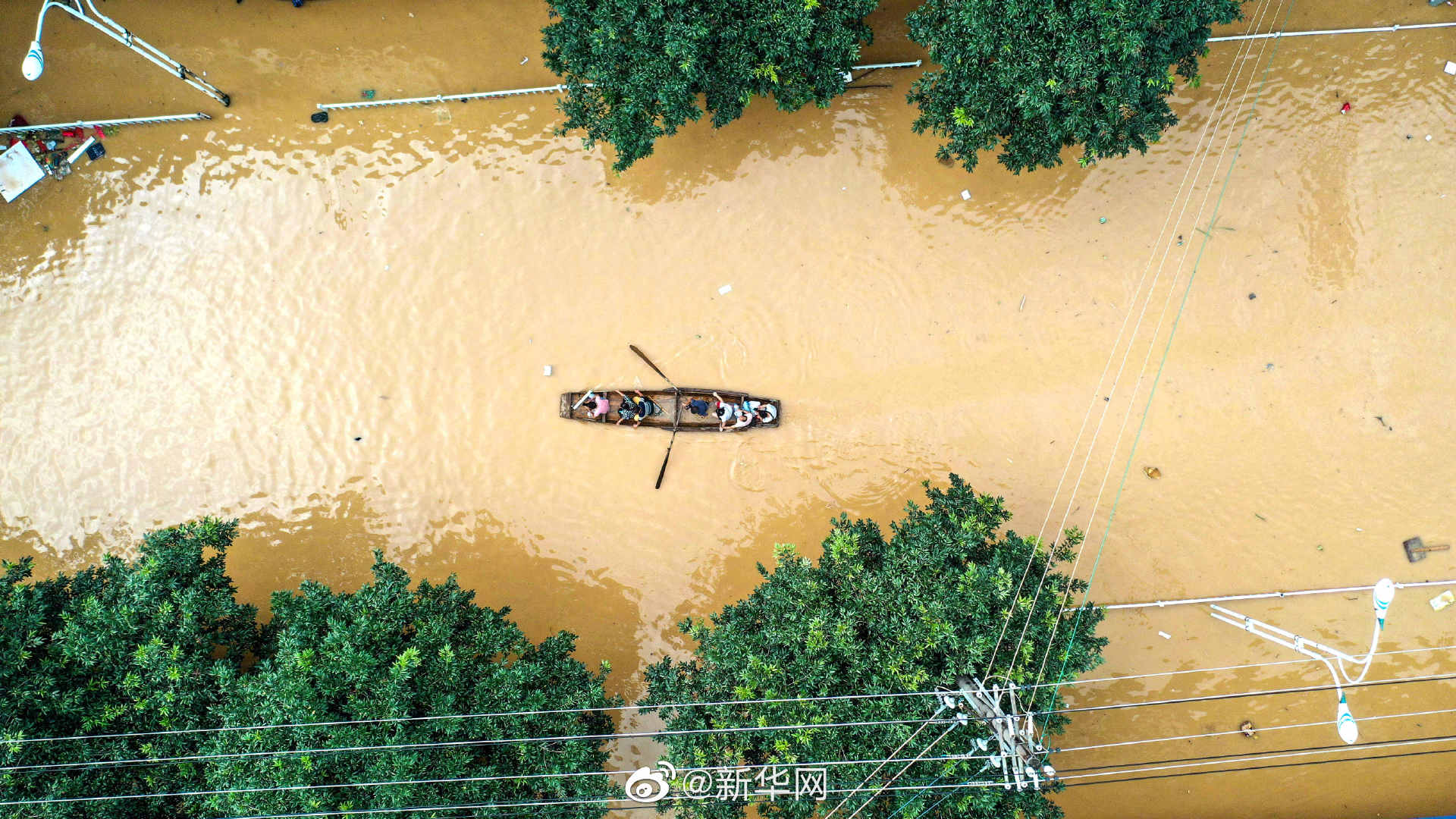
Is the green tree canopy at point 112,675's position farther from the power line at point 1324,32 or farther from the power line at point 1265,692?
the power line at point 1324,32

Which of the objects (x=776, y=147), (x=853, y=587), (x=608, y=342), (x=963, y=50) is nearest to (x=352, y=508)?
(x=608, y=342)

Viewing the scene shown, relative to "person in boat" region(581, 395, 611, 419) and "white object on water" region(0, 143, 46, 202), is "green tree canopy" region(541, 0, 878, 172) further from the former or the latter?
"white object on water" region(0, 143, 46, 202)

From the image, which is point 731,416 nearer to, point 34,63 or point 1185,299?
point 1185,299

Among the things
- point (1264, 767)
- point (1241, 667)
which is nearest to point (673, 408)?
point (1241, 667)

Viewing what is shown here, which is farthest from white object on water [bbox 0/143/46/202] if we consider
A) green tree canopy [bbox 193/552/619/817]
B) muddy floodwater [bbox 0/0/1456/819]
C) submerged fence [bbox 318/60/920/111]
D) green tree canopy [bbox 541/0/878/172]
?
green tree canopy [bbox 541/0/878/172]

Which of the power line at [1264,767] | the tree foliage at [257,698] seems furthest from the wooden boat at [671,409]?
the power line at [1264,767]
